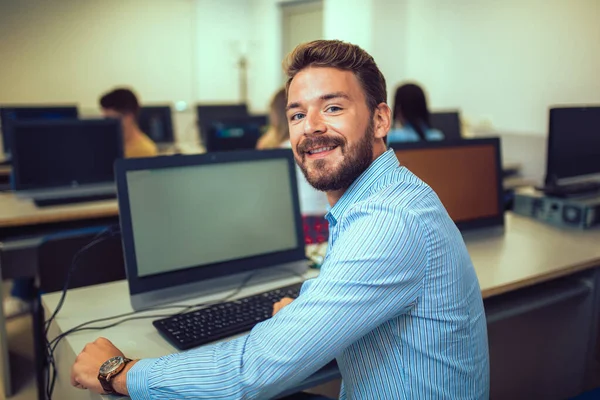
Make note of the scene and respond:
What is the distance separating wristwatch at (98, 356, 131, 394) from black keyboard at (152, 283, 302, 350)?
18cm

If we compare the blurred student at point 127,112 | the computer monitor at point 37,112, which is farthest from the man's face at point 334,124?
the computer monitor at point 37,112

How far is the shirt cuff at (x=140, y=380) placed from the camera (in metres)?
0.99

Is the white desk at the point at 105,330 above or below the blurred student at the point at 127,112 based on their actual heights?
below

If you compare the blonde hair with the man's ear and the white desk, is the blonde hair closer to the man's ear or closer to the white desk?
the white desk

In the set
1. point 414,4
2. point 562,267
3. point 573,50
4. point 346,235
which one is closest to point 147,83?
point 414,4

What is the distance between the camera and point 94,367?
3.55 ft

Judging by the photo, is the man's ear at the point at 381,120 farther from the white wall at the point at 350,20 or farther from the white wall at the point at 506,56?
the white wall at the point at 350,20

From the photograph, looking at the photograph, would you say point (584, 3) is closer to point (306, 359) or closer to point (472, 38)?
point (472, 38)

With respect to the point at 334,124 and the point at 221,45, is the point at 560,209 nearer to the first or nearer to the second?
the point at 334,124

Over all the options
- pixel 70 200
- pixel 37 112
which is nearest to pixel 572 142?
pixel 70 200

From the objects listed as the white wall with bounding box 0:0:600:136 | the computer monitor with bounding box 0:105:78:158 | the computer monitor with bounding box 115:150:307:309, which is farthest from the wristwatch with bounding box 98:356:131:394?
the computer monitor with bounding box 0:105:78:158

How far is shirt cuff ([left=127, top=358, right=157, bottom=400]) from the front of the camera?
99 cm

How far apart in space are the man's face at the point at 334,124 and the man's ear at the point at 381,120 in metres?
0.03

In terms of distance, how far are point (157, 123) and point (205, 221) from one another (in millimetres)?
3682
